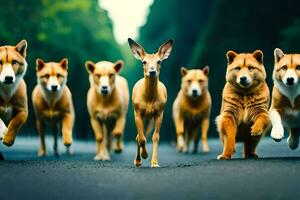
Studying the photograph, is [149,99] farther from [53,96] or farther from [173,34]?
[173,34]

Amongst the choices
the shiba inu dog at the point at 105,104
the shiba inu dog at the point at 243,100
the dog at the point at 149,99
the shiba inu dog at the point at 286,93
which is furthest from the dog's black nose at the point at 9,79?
the shiba inu dog at the point at 286,93

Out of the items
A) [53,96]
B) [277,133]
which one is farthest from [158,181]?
[53,96]

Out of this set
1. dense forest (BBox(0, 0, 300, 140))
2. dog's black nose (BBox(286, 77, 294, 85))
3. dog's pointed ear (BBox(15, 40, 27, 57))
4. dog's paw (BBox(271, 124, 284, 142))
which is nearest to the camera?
dog's paw (BBox(271, 124, 284, 142))

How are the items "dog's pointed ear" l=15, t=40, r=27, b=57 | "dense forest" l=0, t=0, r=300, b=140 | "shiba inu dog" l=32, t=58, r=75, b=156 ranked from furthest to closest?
"dense forest" l=0, t=0, r=300, b=140
"shiba inu dog" l=32, t=58, r=75, b=156
"dog's pointed ear" l=15, t=40, r=27, b=57

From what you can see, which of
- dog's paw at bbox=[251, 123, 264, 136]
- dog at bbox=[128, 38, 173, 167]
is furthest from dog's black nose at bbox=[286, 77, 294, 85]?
dog at bbox=[128, 38, 173, 167]

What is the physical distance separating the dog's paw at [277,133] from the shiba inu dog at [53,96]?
4288 millimetres

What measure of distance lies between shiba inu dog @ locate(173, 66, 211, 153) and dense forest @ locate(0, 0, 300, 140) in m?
6.36

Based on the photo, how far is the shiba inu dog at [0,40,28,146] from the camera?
10008 millimetres

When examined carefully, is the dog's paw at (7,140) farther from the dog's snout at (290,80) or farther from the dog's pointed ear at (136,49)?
the dog's snout at (290,80)

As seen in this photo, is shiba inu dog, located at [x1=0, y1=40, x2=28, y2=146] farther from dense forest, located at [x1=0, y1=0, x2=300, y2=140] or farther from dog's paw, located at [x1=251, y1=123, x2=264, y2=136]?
dense forest, located at [x1=0, y1=0, x2=300, y2=140]

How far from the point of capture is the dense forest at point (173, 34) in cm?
2278

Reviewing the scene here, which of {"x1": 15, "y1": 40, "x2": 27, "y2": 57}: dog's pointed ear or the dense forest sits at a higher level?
the dense forest

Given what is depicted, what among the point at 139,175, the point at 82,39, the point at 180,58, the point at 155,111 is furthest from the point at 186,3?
the point at 139,175

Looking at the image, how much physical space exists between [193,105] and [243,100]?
203 inches
